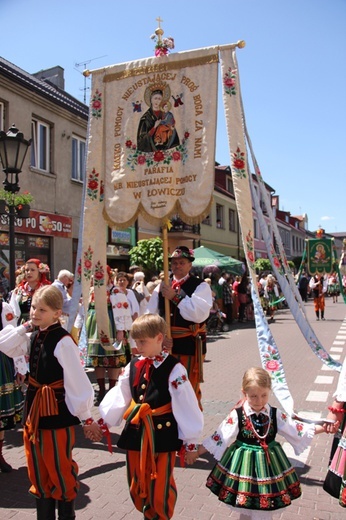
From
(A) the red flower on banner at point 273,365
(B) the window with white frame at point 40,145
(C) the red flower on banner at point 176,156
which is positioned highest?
(B) the window with white frame at point 40,145

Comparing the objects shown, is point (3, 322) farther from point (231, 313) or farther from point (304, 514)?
point (231, 313)

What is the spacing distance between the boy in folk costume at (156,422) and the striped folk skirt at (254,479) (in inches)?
11.5

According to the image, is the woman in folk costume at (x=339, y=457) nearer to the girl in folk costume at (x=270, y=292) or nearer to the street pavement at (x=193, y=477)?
the street pavement at (x=193, y=477)

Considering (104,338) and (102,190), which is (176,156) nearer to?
(102,190)

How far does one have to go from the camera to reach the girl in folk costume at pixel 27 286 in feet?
18.0

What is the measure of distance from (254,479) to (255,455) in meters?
0.13

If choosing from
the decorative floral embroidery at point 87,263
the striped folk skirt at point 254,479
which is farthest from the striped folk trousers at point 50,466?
the decorative floral embroidery at point 87,263

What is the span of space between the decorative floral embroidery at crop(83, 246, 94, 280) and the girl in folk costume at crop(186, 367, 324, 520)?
6.09 ft

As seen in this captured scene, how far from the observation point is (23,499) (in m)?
3.75

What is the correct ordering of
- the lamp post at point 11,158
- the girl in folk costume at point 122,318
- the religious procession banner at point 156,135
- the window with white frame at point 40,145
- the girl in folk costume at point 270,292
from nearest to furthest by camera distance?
1. the religious procession banner at point 156,135
2. the girl in folk costume at point 122,318
3. the lamp post at point 11,158
4. the window with white frame at point 40,145
5. the girl in folk costume at point 270,292

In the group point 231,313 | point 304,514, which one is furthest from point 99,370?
point 231,313

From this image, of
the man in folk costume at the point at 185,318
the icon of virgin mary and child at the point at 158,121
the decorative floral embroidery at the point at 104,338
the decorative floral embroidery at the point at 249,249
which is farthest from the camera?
the decorative floral embroidery at the point at 104,338

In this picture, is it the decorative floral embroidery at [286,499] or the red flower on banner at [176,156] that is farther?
the red flower on banner at [176,156]

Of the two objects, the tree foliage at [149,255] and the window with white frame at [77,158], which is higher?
the window with white frame at [77,158]
